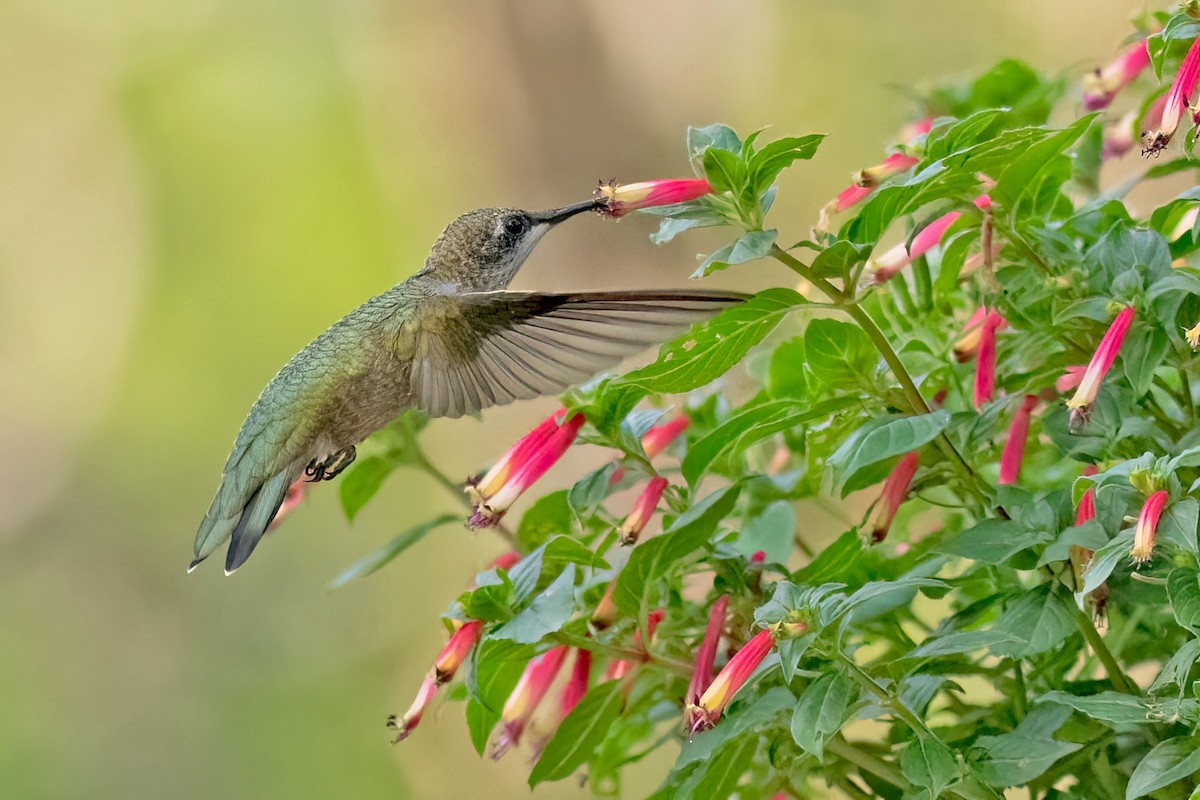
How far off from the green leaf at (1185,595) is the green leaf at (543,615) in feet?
1.47

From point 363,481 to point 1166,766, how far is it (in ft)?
3.01

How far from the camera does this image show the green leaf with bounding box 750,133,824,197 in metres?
1.00

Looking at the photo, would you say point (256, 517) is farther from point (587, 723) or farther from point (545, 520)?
point (587, 723)

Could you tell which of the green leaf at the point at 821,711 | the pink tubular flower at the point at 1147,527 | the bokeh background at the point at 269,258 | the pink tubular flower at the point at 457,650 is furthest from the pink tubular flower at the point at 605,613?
the bokeh background at the point at 269,258

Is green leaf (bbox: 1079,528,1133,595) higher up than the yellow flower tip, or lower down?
lower down

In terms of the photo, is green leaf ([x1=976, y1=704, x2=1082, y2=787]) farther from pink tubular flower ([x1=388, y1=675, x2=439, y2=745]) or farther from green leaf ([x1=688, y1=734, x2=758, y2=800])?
pink tubular flower ([x1=388, y1=675, x2=439, y2=745])

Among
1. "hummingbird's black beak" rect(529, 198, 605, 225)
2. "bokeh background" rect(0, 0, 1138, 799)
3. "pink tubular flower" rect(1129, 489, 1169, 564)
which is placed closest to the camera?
"pink tubular flower" rect(1129, 489, 1169, 564)

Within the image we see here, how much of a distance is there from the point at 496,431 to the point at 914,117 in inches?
110

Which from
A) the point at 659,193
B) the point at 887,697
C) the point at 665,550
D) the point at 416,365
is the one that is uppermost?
the point at 659,193

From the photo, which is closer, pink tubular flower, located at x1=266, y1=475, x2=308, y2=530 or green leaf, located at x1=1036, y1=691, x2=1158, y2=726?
green leaf, located at x1=1036, y1=691, x2=1158, y2=726

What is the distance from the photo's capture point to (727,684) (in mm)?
983

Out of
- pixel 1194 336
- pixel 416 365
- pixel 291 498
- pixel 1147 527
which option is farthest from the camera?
pixel 291 498

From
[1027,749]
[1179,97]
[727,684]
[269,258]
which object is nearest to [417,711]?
[727,684]

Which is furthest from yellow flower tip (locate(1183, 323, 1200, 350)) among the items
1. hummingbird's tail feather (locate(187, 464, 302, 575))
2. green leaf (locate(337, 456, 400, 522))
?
hummingbird's tail feather (locate(187, 464, 302, 575))
